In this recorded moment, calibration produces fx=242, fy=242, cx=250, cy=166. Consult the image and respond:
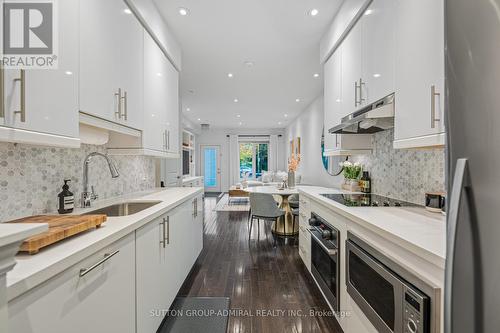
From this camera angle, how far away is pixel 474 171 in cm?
57

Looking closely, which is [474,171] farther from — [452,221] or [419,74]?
[419,74]

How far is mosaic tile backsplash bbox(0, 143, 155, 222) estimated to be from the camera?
4.00 ft

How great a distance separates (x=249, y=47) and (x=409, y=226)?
9.00 feet

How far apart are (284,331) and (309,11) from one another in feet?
9.35

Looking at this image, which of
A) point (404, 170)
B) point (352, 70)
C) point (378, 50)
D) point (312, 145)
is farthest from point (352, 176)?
point (312, 145)

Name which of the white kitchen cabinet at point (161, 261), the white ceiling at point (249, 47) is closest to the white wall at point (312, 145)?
the white ceiling at point (249, 47)

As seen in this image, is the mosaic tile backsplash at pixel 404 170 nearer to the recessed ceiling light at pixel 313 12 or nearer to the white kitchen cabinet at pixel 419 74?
the white kitchen cabinet at pixel 419 74

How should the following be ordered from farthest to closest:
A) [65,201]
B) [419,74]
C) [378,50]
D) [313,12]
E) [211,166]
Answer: [211,166], [313,12], [378,50], [65,201], [419,74]

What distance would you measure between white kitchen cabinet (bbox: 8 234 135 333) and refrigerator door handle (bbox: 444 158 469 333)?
1.15 m

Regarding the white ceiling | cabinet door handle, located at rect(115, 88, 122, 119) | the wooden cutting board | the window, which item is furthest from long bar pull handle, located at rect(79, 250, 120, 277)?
the window

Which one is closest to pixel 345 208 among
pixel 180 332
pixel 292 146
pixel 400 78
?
pixel 400 78

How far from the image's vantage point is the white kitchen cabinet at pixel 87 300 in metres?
0.72

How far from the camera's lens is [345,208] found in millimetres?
1674

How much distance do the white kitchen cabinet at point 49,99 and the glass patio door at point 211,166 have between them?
31.5ft
